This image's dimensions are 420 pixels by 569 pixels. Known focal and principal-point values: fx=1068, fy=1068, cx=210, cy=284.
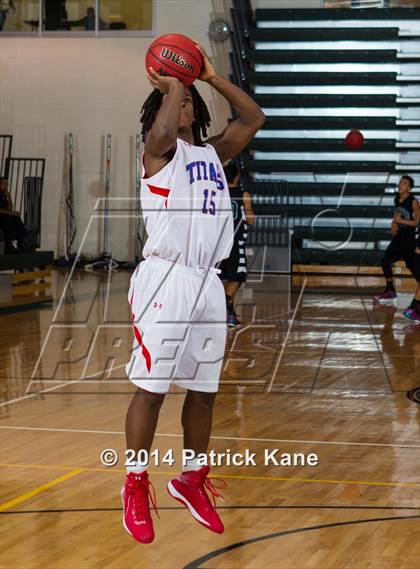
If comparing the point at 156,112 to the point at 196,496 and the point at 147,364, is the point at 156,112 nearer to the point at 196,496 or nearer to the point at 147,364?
the point at 147,364

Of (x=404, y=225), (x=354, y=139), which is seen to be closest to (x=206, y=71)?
(x=404, y=225)

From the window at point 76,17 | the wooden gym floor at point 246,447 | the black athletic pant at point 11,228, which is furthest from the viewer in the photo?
the window at point 76,17

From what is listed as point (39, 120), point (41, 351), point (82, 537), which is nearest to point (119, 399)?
point (41, 351)

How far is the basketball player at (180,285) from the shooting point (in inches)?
122

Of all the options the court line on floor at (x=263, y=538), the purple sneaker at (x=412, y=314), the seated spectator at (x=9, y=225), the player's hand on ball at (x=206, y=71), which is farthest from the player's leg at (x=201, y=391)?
the seated spectator at (x=9, y=225)

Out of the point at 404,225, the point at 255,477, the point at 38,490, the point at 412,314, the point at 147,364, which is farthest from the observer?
the point at 404,225

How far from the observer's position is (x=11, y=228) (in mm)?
14641

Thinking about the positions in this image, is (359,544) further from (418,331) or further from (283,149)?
(283,149)

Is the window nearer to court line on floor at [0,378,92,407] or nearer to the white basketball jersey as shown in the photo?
court line on floor at [0,378,92,407]

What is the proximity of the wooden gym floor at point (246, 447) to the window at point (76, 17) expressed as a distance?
30.5 ft

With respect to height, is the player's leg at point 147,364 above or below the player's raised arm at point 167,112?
below

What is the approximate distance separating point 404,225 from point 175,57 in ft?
37.6

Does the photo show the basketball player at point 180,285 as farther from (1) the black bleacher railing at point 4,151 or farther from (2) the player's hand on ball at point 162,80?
(1) the black bleacher railing at point 4,151

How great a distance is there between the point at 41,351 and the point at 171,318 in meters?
7.60
